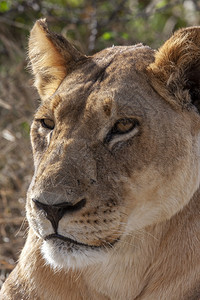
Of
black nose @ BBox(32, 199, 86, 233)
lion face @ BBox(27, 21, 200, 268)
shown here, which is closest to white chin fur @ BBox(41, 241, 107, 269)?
lion face @ BBox(27, 21, 200, 268)

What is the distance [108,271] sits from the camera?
2.95 metres

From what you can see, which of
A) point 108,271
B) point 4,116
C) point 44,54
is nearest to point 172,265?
point 108,271

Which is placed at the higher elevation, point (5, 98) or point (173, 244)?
point (5, 98)

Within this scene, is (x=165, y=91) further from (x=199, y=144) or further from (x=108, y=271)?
(x=108, y=271)

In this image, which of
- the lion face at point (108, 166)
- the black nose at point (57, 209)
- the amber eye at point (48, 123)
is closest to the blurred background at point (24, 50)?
the amber eye at point (48, 123)

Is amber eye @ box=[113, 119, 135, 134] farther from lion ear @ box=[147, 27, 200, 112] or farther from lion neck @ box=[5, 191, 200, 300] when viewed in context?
lion neck @ box=[5, 191, 200, 300]

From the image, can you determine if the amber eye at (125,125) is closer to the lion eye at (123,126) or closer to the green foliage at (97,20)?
the lion eye at (123,126)

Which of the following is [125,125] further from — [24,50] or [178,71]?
[24,50]

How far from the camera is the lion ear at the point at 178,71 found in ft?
9.36

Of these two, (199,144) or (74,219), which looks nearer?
(74,219)

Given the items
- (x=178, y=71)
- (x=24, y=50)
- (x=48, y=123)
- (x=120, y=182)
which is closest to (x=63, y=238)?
(x=120, y=182)

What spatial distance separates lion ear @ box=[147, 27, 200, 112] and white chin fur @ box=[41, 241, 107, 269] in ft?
2.60

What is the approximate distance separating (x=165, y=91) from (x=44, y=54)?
0.81 meters

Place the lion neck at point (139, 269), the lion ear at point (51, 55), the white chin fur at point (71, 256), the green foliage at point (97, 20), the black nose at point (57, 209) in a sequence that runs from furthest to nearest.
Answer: the green foliage at point (97, 20)
the lion ear at point (51, 55)
the lion neck at point (139, 269)
the white chin fur at point (71, 256)
the black nose at point (57, 209)
